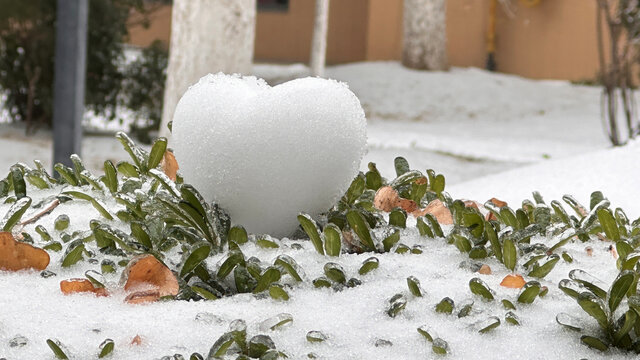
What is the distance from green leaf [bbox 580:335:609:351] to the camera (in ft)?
4.53

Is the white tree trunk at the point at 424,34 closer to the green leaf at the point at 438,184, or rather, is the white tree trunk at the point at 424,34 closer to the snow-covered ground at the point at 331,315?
the green leaf at the point at 438,184

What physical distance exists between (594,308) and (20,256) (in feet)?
3.53

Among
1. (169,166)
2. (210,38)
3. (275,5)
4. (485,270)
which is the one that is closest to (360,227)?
(485,270)

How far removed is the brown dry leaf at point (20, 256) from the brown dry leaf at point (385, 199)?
2.96ft

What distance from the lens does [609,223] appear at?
1.86 meters

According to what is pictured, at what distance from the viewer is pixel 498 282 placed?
1.65 m

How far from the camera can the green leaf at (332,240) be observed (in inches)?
66.9

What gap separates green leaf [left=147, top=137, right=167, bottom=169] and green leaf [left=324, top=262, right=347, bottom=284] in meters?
A: 0.75

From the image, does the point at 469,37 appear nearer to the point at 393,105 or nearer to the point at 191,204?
the point at 393,105

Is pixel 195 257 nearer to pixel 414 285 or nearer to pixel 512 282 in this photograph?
pixel 414 285

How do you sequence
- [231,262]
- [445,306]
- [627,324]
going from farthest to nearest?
[231,262]
[445,306]
[627,324]

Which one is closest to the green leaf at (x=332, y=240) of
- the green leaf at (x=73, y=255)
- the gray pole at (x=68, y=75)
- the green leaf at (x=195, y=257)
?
the green leaf at (x=195, y=257)

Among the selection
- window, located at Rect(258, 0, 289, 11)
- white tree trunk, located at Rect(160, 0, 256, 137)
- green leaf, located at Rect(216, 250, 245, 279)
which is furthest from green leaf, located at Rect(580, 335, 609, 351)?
window, located at Rect(258, 0, 289, 11)

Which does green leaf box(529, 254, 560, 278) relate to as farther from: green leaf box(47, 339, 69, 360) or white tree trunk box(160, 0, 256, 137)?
white tree trunk box(160, 0, 256, 137)
